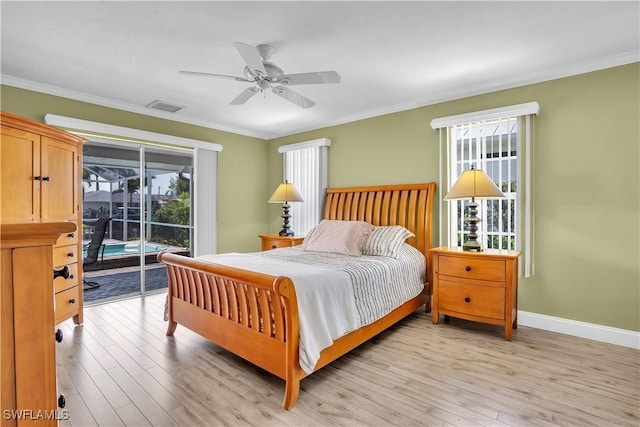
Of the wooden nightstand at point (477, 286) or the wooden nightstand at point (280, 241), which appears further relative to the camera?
the wooden nightstand at point (280, 241)

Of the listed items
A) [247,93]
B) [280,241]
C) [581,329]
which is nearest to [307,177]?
[280,241]

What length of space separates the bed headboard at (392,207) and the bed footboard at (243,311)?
2240mm

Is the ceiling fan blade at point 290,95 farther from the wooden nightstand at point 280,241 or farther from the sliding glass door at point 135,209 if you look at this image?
the sliding glass door at point 135,209

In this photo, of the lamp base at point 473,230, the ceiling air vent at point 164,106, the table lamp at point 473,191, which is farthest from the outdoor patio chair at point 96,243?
the lamp base at point 473,230

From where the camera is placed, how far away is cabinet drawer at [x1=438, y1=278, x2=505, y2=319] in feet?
9.52

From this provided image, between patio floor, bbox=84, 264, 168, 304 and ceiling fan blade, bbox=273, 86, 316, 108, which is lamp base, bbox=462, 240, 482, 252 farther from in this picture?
patio floor, bbox=84, 264, 168, 304

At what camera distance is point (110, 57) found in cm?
277

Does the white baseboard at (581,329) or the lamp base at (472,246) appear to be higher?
the lamp base at (472,246)

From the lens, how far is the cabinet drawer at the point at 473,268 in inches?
114

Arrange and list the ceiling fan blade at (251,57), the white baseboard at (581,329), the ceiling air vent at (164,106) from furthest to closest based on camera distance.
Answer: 1. the ceiling air vent at (164,106)
2. the white baseboard at (581,329)
3. the ceiling fan blade at (251,57)

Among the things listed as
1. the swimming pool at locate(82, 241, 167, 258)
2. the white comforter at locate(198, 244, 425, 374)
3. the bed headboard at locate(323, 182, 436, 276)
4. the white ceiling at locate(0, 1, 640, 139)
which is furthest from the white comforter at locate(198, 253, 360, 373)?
the swimming pool at locate(82, 241, 167, 258)

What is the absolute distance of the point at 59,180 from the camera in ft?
9.82

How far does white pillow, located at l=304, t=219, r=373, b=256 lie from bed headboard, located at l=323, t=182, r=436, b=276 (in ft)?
1.76

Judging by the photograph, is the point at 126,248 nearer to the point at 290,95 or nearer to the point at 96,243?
the point at 96,243
